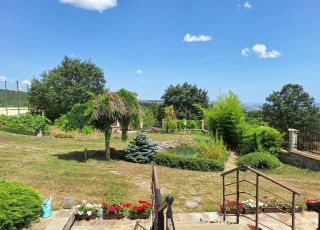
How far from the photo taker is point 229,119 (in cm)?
1739

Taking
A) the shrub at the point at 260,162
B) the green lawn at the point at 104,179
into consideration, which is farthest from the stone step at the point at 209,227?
the shrub at the point at 260,162

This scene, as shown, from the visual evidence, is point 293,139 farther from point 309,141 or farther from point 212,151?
point 212,151

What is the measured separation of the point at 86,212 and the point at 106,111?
515 centimetres

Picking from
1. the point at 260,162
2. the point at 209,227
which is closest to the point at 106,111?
the point at 260,162

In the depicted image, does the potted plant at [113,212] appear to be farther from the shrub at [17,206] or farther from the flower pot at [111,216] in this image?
the shrub at [17,206]

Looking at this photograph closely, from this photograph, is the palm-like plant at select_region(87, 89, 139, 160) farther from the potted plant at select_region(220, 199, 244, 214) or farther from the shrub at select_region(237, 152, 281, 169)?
the potted plant at select_region(220, 199, 244, 214)

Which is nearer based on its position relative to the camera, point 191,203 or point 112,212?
point 112,212

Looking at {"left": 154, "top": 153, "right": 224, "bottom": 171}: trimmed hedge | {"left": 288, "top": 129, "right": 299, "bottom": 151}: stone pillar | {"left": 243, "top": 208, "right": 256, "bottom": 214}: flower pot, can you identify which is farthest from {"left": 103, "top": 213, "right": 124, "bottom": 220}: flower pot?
→ {"left": 288, "top": 129, "right": 299, "bottom": 151}: stone pillar

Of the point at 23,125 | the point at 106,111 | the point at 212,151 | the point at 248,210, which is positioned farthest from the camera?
the point at 23,125

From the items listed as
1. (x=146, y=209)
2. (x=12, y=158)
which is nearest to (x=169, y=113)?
(x=12, y=158)

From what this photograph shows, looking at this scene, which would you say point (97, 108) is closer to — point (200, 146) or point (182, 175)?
point (182, 175)

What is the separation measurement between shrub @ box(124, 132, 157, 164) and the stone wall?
6296 mm

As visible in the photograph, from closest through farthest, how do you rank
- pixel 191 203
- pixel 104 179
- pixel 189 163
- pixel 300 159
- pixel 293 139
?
pixel 191 203 < pixel 104 179 < pixel 189 163 < pixel 300 159 < pixel 293 139

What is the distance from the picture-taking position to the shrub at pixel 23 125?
19.1 m
